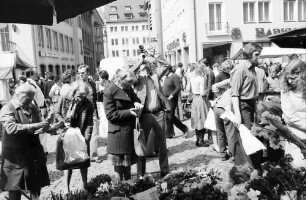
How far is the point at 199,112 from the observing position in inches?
319

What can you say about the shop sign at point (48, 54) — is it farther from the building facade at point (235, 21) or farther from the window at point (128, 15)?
the window at point (128, 15)

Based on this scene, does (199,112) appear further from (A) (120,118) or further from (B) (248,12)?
(B) (248,12)

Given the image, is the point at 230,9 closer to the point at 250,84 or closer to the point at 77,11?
the point at 250,84

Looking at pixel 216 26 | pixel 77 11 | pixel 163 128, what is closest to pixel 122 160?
pixel 163 128

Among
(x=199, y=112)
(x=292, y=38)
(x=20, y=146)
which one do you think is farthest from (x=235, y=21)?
(x=292, y=38)

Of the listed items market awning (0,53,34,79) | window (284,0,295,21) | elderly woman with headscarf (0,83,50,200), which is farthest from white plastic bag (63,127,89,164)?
window (284,0,295,21)

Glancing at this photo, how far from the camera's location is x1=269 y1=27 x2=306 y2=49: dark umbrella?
2701 millimetres

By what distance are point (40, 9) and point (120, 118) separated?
2058 millimetres

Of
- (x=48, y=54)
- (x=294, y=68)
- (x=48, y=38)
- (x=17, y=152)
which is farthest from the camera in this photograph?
(x=48, y=38)

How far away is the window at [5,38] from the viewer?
23.2 metres

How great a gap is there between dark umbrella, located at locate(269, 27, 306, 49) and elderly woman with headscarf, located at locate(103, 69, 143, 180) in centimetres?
212

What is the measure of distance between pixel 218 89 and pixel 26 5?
4491 millimetres

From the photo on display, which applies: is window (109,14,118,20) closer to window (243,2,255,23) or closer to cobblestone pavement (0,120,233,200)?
window (243,2,255,23)

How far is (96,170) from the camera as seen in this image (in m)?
6.80
